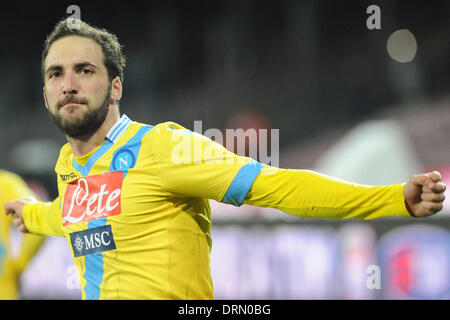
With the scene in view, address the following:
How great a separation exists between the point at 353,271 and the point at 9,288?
99.1 inches

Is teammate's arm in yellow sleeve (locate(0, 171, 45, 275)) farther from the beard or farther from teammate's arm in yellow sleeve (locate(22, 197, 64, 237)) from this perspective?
the beard

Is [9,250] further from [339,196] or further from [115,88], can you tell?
[339,196]

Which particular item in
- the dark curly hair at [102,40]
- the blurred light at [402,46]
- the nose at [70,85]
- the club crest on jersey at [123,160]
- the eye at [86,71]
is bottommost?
the club crest on jersey at [123,160]

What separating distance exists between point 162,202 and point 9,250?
1.77 meters

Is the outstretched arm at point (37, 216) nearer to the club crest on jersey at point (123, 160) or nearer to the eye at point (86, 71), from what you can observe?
the club crest on jersey at point (123, 160)

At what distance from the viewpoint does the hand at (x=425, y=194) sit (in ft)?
5.55

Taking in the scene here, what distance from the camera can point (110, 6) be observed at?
11.3 m

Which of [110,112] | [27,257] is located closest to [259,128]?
[27,257]

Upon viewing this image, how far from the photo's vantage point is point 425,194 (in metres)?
1.71

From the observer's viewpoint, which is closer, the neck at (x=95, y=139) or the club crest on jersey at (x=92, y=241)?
the club crest on jersey at (x=92, y=241)

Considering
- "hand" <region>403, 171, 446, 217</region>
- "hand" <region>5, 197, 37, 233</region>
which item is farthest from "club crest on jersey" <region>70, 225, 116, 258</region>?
"hand" <region>403, 171, 446, 217</region>

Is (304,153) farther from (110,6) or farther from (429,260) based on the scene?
(429,260)

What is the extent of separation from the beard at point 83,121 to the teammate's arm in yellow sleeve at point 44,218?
54cm

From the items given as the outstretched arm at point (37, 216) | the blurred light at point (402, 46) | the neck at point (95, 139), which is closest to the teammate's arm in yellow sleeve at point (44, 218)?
the outstretched arm at point (37, 216)
